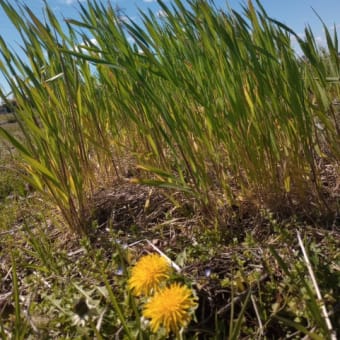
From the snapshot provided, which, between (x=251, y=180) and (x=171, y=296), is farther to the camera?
(x=251, y=180)

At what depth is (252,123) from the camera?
1028mm

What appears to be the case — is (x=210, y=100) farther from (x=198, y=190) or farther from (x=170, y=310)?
(x=170, y=310)

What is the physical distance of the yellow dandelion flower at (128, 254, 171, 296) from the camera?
0.70 m

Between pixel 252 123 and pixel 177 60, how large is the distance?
1.07 feet

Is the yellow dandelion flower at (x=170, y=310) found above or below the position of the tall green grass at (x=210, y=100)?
below

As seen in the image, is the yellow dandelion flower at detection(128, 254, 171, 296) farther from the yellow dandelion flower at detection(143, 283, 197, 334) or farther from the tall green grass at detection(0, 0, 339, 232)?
the tall green grass at detection(0, 0, 339, 232)

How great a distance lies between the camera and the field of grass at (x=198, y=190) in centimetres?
78

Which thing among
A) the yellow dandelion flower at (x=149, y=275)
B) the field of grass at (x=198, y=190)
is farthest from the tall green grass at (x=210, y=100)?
the yellow dandelion flower at (x=149, y=275)

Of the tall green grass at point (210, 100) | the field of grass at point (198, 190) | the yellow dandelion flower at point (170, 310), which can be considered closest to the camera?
the yellow dandelion flower at point (170, 310)

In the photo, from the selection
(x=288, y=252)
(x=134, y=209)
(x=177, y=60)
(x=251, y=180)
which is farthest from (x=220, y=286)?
(x=177, y=60)

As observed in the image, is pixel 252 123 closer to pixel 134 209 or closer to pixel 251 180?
pixel 251 180

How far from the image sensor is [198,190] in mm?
→ 1055

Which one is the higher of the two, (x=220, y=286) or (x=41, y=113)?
(x=41, y=113)

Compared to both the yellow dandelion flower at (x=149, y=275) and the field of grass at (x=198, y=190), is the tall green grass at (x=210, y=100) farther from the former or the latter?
the yellow dandelion flower at (x=149, y=275)
